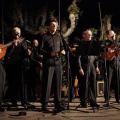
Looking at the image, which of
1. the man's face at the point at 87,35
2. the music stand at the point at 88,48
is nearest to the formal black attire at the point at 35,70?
the man's face at the point at 87,35

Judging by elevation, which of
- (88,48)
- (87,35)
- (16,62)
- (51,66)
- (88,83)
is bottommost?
(88,83)

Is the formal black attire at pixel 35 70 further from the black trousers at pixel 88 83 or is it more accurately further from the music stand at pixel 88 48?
the music stand at pixel 88 48

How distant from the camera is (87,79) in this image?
7.37 m

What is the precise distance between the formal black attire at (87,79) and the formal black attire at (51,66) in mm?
967

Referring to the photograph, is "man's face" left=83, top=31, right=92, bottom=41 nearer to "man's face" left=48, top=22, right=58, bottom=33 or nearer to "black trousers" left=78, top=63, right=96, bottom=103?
"black trousers" left=78, top=63, right=96, bottom=103

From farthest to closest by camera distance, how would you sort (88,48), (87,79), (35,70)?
(35,70) → (87,79) → (88,48)

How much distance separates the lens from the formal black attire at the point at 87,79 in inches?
288

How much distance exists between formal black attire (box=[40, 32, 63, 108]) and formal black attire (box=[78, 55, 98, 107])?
97cm

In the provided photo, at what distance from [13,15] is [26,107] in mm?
6547

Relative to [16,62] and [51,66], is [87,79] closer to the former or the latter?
[51,66]

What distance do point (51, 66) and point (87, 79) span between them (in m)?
1.28

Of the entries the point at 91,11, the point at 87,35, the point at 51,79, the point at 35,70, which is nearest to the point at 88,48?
the point at 87,35

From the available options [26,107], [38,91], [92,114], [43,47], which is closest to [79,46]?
[43,47]

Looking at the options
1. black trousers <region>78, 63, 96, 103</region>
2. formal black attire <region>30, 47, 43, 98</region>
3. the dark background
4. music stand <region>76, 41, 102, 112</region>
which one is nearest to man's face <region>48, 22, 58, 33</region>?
music stand <region>76, 41, 102, 112</region>
